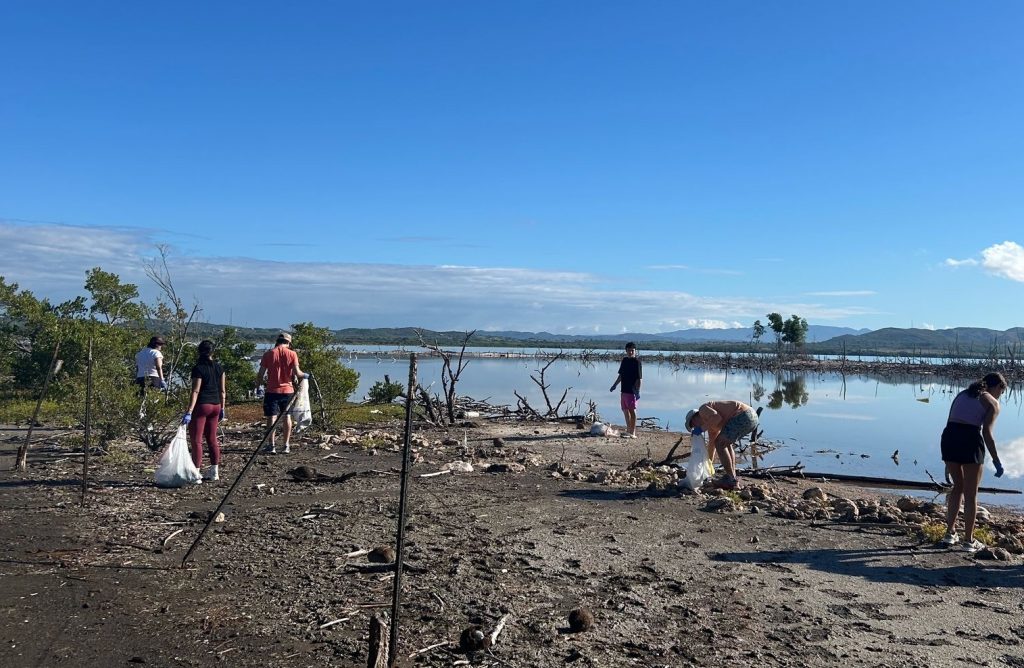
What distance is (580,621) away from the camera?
516cm

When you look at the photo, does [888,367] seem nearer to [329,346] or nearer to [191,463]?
[329,346]

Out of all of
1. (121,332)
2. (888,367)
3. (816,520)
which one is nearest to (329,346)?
(121,332)

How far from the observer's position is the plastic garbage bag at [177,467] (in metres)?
9.33

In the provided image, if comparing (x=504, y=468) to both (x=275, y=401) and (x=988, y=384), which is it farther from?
(x=988, y=384)

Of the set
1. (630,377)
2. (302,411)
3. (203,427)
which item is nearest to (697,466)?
(630,377)

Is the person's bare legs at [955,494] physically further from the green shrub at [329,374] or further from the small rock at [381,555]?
the green shrub at [329,374]

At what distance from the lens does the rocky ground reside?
16.1 ft

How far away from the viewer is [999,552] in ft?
23.5

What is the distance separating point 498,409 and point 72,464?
39.5 feet

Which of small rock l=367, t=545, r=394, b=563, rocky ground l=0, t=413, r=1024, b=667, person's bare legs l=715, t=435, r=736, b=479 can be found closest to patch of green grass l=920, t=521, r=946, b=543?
rocky ground l=0, t=413, r=1024, b=667

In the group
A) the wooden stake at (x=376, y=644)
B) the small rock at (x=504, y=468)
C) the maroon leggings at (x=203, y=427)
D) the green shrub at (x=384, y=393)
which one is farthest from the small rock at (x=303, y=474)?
the green shrub at (x=384, y=393)

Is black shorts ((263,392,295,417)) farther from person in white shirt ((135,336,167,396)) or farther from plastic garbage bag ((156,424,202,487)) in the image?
plastic garbage bag ((156,424,202,487))

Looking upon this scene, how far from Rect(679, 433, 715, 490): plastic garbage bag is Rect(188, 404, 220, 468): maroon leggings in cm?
571

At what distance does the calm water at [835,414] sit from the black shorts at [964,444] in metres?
6.58
